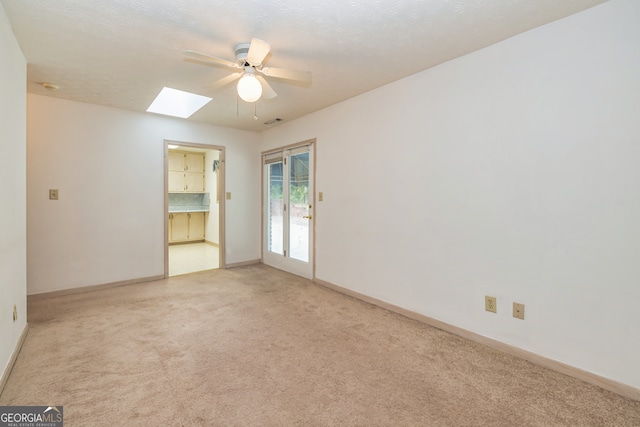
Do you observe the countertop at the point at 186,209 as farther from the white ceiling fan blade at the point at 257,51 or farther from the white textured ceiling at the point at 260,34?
the white ceiling fan blade at the point at 257,51

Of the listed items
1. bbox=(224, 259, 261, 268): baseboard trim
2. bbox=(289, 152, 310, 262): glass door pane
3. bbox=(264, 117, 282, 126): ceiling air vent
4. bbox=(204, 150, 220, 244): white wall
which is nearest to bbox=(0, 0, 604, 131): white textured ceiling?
bbox=(264, 117, 282, 126): ceiling air vent

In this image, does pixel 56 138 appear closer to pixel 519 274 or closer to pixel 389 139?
pixel 389 139

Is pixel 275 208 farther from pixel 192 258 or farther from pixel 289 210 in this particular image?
pixel 192 258

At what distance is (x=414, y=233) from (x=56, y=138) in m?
4.46

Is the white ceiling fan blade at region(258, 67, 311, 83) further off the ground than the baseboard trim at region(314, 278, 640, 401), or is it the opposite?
the white ceiling fan blade at region(258, 67, 311, 83)

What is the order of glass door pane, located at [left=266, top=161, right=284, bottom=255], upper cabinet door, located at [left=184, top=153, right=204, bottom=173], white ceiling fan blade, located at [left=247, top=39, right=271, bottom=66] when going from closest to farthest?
1. white ceiling fan blade, located at [left=247, top=39, right=271, bottom=66]
2. glass door pane, located at [left=266, top=161, right=284, bottom=255]
3. upper cabinet door, located at [left=184, top=153, right=204, bottom=173]

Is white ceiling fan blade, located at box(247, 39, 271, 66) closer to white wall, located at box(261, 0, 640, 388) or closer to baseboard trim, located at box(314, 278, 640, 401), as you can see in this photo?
→ white wall, located at box(261, 0, 640, 388)

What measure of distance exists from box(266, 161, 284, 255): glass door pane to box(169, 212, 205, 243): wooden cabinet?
3450mm

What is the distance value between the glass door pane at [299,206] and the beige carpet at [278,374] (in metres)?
1.48

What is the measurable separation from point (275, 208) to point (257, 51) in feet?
10.8

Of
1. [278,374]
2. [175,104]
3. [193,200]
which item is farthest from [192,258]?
[278,374]

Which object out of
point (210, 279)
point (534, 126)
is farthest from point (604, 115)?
point (210, 279)

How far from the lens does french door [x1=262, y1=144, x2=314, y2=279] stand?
4.43m

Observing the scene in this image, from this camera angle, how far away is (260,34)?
2.23 metres
